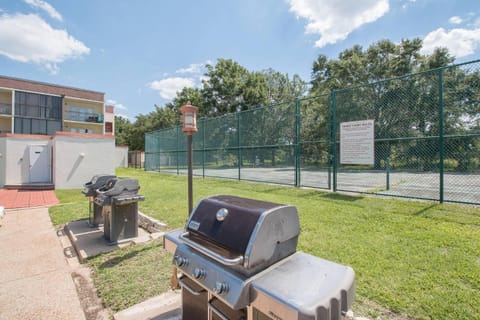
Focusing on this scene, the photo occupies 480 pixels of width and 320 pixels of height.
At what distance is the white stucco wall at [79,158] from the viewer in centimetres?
895

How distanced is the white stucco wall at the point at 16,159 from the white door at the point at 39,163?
0.16 meters

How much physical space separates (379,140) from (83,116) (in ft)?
97.7

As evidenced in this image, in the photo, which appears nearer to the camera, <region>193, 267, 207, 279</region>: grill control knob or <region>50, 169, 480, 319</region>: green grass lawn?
<region>193, 267, 207, 279</region>: grill control knob

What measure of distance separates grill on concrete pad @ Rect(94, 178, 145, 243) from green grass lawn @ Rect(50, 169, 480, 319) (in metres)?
0.46

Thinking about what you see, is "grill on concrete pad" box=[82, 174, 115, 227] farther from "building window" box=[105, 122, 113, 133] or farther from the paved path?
"building window" box=[105, 122, 113, 133]

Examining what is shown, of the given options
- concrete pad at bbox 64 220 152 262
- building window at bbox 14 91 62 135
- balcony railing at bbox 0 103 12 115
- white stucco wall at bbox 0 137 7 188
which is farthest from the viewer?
building window at bbox 14 91 62 135

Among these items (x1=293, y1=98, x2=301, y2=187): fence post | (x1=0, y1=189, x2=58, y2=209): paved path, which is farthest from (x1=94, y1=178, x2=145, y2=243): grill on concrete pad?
(x1=293, y1=98, x2=301, y2=187): fence post

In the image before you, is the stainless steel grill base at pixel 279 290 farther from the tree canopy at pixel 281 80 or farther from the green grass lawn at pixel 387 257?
the tree canopy at pixel 281 80

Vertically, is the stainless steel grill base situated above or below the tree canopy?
below

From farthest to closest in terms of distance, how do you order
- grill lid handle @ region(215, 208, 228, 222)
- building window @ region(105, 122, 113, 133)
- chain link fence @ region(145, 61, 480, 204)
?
building window @ region(105, 122, 113, 133), chain link fence @ region(145, 61, 480, 204), grill lid handle @ region(215, 208, 228, 222)

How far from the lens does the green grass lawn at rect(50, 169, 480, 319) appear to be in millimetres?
1888

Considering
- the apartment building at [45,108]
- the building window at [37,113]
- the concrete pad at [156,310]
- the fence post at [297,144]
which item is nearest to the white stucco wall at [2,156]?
the fence post at [297,144]

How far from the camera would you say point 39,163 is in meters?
9.98

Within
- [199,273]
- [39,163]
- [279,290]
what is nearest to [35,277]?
[199,273]
